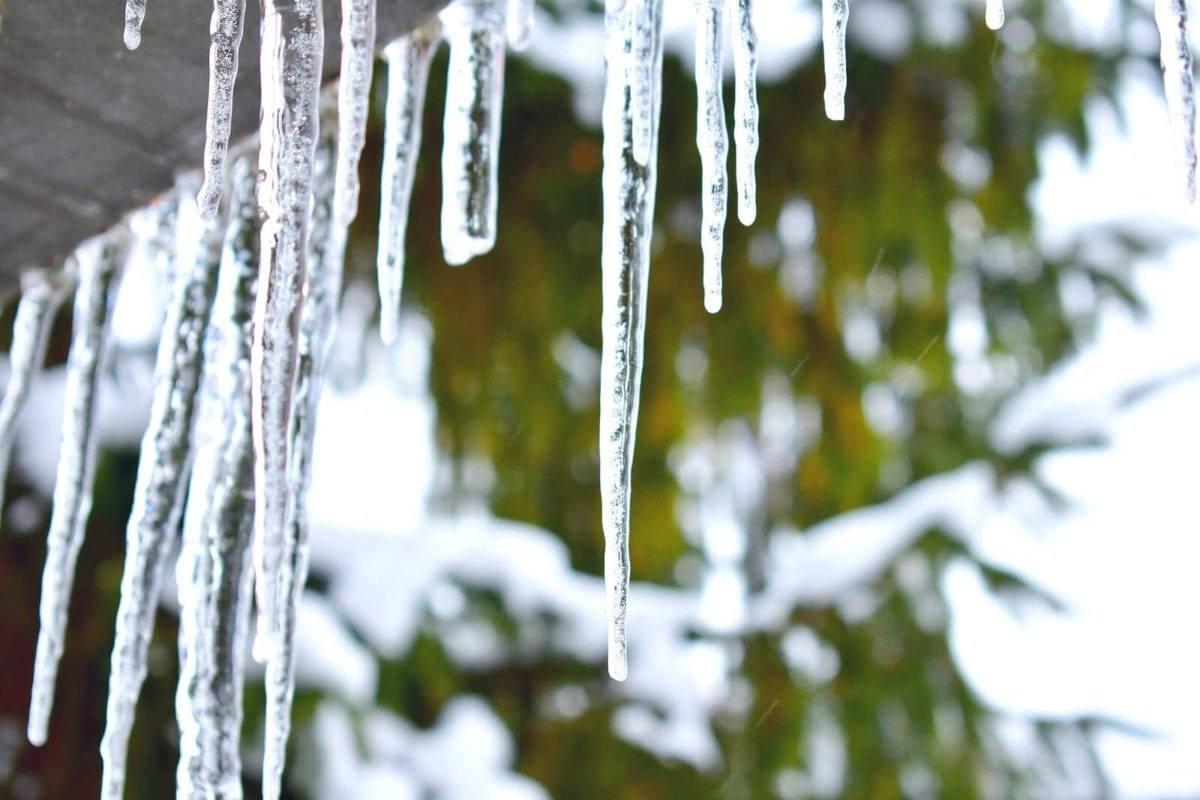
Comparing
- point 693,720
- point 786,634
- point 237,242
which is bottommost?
point 693,720

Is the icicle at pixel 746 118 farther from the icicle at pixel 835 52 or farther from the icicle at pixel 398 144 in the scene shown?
the icicle at pixel 398 144

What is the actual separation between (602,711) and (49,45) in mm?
2421

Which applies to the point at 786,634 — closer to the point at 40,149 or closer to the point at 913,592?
the point at 913,592

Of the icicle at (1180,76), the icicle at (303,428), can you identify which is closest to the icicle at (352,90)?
the icicle at (303,428)

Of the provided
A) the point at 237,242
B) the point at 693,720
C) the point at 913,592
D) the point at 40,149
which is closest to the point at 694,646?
the point at 693,720

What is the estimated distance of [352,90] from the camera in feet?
2.72

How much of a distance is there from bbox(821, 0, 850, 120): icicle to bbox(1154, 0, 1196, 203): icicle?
0.19 meters

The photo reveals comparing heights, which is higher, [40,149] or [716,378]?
[716,378]

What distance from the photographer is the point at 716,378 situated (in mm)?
3125

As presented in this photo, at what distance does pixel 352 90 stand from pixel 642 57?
0.21m

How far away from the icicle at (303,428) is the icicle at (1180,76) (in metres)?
0.62

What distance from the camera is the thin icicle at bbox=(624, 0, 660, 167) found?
2.95 feet

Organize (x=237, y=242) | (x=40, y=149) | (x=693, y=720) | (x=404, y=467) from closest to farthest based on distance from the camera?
(x=40, y=149) → (x=237, y=242) → (x=693, y=720) → (x=404, y=467)

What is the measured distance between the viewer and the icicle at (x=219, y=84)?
724 millimetres
